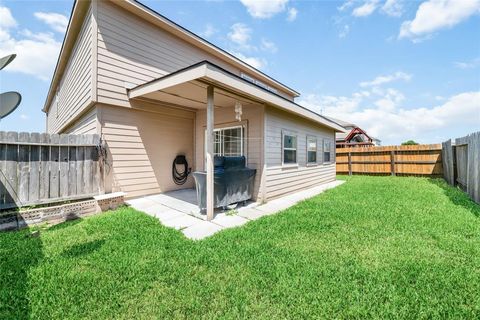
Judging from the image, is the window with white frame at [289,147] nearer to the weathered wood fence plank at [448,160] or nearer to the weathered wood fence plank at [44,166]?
the weathered wood fence plank at [44,166]

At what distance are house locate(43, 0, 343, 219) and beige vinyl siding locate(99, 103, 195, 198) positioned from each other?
3cm

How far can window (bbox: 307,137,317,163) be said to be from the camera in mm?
8516

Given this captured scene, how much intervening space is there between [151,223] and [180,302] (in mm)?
2336

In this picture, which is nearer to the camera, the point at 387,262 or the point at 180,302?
the point at 180,302

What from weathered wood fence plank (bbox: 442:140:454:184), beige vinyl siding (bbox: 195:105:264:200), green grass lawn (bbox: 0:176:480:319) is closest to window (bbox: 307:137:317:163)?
beige vinyl siding (bbox: 195:105:264:200)

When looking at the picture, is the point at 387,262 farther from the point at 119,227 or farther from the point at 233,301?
the point at 119,227

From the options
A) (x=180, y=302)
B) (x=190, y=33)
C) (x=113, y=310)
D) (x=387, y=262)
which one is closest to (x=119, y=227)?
(x=113, y=310)

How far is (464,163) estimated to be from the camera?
7000mm

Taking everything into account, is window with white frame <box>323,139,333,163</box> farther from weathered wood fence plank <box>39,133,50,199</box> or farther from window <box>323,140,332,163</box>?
weathered wood fence plank <box>39,133,50,199</box>

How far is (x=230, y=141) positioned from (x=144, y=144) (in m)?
2.50

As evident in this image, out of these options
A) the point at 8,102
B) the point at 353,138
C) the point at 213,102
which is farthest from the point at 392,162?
the point at 8,102

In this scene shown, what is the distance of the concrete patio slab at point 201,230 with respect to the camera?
143 inches

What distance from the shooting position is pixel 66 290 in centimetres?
212

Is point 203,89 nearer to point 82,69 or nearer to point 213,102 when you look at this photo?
point 213,102
